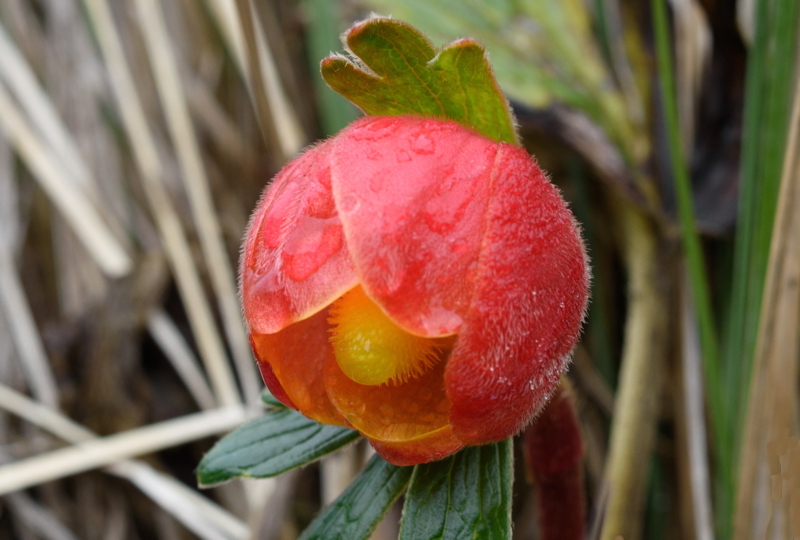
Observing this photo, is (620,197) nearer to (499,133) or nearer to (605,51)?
(605,51)

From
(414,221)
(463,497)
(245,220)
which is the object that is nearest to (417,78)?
(414,221)

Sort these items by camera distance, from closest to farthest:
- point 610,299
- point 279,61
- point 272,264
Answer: point 272,264 < point 610,299 < point 279,61

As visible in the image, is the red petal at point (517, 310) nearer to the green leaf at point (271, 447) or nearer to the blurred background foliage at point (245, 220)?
the green leaf at point (271, 447)

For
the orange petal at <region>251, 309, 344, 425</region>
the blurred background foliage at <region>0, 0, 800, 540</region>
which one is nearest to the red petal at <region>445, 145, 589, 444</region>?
the orange petal at <region>251, 309, 344, 425</region>

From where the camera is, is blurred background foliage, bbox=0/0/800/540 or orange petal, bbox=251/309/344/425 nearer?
orange petal, bbox=251/309/344/425

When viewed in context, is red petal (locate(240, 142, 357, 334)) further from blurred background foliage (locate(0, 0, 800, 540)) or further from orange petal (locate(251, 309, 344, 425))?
blurred background foliage (locate(0, 0, 800, 540))

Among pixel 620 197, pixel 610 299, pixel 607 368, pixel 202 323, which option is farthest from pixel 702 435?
pixel 202 323
